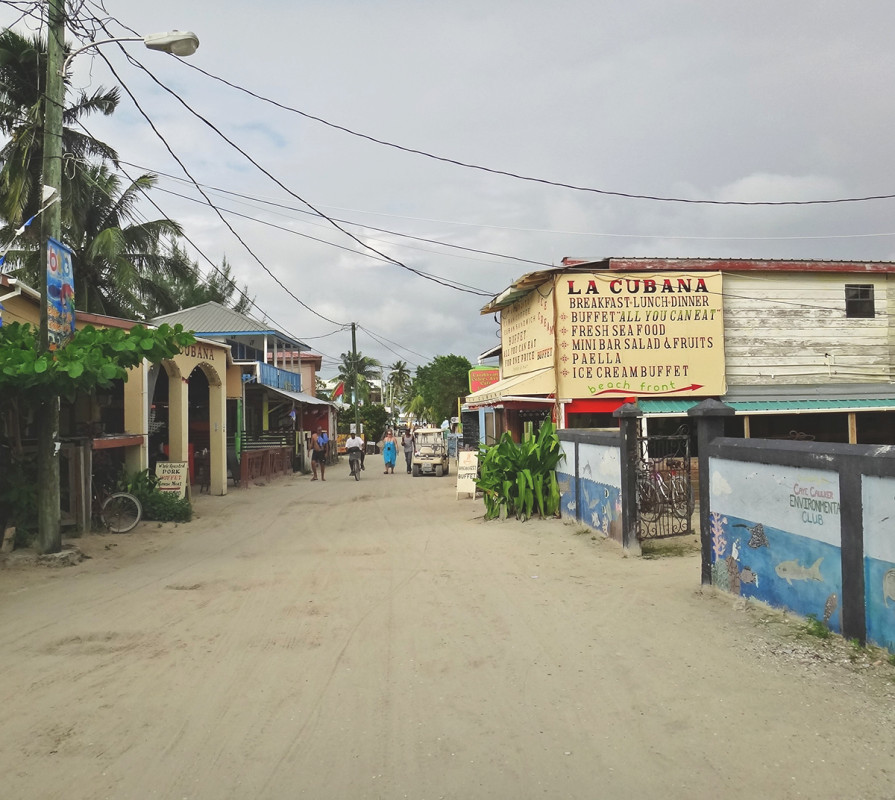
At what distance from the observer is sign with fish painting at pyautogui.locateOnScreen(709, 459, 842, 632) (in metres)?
5.57

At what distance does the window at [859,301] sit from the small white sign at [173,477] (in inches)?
614

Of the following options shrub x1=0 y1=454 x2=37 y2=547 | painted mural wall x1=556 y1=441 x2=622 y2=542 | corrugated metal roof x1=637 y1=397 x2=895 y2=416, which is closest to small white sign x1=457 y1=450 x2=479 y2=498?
corrugated metal roof x1=637 y1=397 x2=895 y2=416

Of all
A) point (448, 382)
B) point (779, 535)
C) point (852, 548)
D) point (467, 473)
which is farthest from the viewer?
point (448, 382)

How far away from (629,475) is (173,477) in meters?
10.2

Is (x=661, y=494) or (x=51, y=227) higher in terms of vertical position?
(x=51, y=227)

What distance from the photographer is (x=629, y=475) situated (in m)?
9.62

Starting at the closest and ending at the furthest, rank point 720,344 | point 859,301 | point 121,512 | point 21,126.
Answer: point 121,512, point 720,344, point 859,301, point 21,126

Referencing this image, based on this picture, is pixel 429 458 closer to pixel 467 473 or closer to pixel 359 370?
pixel 467 473

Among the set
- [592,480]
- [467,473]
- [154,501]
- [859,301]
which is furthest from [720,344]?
[154,501]

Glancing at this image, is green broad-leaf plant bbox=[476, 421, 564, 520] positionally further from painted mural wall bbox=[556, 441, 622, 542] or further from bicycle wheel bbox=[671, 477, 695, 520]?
bicycle wheel bbox=[671, 477, 695, 520]

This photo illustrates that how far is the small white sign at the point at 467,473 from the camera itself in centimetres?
1830

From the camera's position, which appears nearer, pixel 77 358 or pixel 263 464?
pixel 77 358

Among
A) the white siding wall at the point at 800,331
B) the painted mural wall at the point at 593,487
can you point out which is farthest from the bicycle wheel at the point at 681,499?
the white siding wall at the point at 800,331

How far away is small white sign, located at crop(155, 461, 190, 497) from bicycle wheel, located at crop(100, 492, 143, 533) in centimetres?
246
